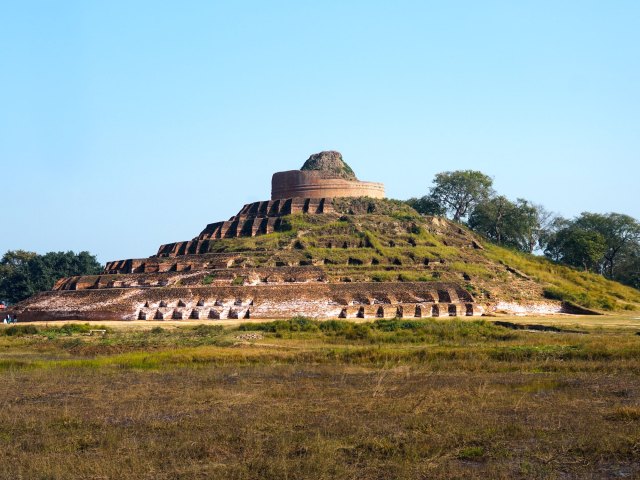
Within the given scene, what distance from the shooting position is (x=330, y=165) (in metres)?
65.1

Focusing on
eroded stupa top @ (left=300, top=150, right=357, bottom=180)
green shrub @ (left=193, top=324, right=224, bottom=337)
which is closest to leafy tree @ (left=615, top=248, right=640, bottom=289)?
eroded stupa top @ (left=300, top=150, right=357, bottom=180)

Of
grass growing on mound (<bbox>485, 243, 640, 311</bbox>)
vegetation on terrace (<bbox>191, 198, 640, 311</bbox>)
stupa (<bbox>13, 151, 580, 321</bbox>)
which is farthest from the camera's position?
grass growing on mound (<bbox>485, 243, 640, 311</bbox>)

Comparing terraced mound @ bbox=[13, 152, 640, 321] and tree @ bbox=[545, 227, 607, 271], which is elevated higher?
tree @ bbox=[545, 227, 607, 271]

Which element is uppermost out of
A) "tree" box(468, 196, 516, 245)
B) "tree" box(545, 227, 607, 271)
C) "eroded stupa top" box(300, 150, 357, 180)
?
"eroded stupa top" box(300, 150, 357, 180)

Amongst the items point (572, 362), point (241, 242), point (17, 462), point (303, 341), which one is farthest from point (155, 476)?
point (241, 242)

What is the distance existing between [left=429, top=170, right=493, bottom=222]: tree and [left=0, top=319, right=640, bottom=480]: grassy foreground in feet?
141

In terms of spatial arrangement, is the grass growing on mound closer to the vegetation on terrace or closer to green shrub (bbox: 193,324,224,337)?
the vegetation on terrace

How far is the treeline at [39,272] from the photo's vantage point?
230 ft

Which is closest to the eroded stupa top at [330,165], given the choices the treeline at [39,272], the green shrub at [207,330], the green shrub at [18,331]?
the treeline at [39,272]

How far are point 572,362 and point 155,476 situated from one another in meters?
15.0

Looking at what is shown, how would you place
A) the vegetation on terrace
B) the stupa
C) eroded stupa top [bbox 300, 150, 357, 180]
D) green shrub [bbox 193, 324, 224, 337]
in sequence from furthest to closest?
eroded stupa top [bbox 300, 150, 357, 180] < the vegetation on terrace < the stupa < green shrub [bbox 193, 324, 224, 337]

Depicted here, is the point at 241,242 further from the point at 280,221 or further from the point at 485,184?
the point at 485,184

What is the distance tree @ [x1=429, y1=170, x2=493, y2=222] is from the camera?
7112 cm

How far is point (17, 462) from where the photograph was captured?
11.9 m
